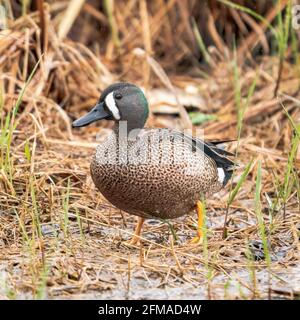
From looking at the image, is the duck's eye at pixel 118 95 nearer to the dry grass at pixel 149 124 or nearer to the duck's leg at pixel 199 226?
the dry grass at pixel 149 124

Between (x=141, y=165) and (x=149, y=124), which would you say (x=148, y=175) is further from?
(x=149, y=124)

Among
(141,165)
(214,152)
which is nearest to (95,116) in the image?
(141,165)

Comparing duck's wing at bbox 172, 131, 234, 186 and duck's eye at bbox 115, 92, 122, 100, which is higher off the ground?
duck's eye at bbox 115, 92, 122, 100

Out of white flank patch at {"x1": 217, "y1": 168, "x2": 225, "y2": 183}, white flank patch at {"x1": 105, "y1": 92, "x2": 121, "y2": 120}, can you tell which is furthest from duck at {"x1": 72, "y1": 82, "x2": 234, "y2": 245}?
white flank patch at {"x1": 217, "y1": 168, "x2": 225, "y2": 183}

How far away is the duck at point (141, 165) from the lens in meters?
3.59

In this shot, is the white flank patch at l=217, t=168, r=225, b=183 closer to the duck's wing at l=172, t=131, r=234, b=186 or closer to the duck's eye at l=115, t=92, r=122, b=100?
the duck's wing at l=172, t=131, r=234, b=186

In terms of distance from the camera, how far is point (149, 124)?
5391 millimetres

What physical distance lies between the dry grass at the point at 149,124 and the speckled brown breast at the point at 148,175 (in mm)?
188

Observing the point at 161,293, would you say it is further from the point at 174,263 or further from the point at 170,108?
the point at 170,108

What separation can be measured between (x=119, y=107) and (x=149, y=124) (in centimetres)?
166

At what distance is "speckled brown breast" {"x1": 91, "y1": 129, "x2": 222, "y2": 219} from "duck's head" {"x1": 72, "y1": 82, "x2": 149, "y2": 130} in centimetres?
10

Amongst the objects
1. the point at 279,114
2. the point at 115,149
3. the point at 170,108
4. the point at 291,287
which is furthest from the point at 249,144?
the point at 291,287

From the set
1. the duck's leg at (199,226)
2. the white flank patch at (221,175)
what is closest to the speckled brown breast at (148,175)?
the duck's leg at (199,226)

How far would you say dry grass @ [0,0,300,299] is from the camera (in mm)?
3180
